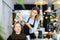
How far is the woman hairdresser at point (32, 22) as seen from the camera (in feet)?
4.32

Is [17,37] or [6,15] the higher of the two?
[6,15]

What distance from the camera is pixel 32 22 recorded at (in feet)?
4.40

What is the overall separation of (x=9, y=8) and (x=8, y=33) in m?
0.27

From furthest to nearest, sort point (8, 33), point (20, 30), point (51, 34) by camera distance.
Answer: point (51, 34), point (8, 33), point (20, 30)

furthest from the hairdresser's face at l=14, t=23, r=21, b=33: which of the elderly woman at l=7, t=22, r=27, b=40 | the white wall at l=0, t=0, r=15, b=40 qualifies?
the white wall at l=0, t=0, r=15, b=40

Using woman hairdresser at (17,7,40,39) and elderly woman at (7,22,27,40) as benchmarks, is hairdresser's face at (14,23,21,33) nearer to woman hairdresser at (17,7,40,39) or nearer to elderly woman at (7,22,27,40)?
elderly woman at (7,22,27,40)

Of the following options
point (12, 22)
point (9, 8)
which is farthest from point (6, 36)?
point (9, 8)

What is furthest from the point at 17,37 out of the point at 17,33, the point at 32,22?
the point at 32,22

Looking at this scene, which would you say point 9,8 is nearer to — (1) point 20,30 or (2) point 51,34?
(1) point 20,30

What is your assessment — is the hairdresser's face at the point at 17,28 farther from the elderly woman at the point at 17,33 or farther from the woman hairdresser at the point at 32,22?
the woman hairdresser at the point at 32,22

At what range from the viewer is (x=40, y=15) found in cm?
136

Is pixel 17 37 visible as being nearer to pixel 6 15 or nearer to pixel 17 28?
pixel 17 28

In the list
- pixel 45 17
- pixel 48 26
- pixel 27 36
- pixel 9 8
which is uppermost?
pixel 9 8

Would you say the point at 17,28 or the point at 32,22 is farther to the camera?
the point at 32,22
